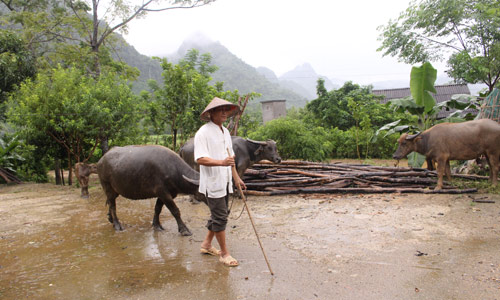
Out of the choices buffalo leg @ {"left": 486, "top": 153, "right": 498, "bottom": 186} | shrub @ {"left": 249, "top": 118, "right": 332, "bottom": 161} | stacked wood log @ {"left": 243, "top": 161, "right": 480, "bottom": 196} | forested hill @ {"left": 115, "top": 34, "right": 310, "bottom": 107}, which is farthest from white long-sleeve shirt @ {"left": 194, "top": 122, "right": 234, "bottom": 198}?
forested hill @ {"left": 115, "top": 34, "right": 310, "bottom": 107}

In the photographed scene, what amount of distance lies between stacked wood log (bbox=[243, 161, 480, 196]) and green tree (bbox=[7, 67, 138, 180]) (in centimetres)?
464

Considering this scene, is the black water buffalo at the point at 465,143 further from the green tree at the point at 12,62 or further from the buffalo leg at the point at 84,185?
the green tree at the point at 12,62

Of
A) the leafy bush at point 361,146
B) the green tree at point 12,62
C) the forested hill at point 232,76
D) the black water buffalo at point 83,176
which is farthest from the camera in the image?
the forested hill at point 232,76

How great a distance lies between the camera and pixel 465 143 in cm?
690

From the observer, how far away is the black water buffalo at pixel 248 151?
24.3ft

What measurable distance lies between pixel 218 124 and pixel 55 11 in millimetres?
18694

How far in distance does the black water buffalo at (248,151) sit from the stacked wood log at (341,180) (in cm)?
75

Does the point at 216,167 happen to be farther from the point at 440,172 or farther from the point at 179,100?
the point at 179,100

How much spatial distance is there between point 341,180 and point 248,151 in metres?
2.36

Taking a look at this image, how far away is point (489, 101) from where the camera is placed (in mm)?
8242

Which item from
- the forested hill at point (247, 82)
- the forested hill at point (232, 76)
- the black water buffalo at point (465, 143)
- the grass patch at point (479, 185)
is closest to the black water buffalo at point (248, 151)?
the black water buffalo at point (465, 143)

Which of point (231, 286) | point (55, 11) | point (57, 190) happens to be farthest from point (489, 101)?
point (55, 11)

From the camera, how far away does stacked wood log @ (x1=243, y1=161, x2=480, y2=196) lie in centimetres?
736

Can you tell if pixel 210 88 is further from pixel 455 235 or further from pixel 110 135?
pixel 455 235
